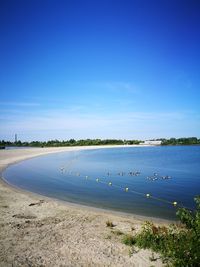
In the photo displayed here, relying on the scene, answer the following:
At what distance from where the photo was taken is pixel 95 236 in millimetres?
11680

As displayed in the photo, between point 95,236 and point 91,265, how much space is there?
266cm

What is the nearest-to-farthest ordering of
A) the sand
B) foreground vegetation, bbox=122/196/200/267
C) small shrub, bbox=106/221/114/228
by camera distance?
foreground vegetation, bbox=122/196/200/267, the sand, small shrub, bbox=106/221/114/228

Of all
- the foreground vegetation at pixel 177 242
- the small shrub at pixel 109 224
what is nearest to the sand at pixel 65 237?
the small shrub at pixel 109 224

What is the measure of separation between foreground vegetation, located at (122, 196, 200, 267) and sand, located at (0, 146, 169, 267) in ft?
1.27

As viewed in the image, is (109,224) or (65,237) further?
(109,224)

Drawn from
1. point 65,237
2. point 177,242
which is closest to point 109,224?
point 65,237

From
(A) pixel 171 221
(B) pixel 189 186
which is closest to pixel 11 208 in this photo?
(A) pixel 171 221

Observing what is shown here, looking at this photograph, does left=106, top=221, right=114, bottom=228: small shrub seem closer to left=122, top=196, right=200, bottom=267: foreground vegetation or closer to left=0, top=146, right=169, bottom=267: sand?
left=0, top=146, right=169, bottom=267: sand

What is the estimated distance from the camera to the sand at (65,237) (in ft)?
30.7

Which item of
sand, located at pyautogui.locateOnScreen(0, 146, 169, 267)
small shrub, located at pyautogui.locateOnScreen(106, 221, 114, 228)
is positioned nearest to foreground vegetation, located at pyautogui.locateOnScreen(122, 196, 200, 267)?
sand, located at pyautogui.locateOnScreen(0, 146, 169, 267)

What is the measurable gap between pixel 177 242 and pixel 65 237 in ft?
16.0

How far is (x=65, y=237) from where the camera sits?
37.7 ft

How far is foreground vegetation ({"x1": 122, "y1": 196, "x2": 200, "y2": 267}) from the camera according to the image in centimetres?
829

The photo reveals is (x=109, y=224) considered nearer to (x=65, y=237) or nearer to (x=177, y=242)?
(x=65, y=237)
